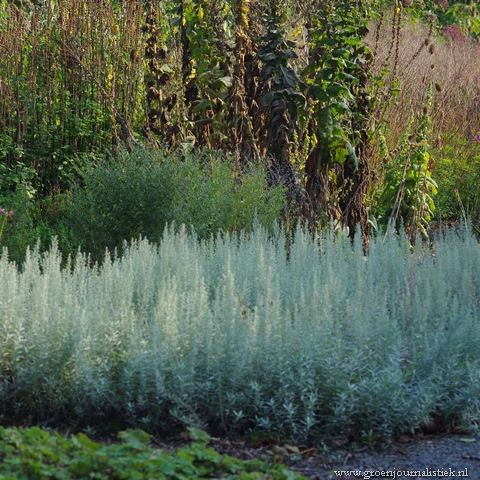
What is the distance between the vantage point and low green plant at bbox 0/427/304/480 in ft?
8.07

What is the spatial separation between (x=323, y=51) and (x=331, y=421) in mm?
4886

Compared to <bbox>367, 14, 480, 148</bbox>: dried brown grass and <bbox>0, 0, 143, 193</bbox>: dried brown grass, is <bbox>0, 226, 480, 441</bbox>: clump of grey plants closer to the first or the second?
<bbox>0, 0, 143, 193</bbox>: dried brown grass

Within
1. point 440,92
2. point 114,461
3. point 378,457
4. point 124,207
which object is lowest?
point 378,457

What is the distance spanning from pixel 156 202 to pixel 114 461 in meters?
3.55

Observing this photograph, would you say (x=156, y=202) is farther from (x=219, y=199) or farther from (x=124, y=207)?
(x=219, y=199)

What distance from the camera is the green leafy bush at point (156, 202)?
589 cm

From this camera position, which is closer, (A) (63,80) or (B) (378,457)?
(B) (378,457)

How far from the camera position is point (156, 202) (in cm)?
591

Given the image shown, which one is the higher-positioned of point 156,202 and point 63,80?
point 63,80

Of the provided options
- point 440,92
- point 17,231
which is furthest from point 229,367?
point 440,92

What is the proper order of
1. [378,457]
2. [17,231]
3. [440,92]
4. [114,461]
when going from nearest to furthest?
[114,461], [378,457], [17,231], [440,92]

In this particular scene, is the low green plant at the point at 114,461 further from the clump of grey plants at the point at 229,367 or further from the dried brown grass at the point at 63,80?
the dried brown grass at the point at 63,80

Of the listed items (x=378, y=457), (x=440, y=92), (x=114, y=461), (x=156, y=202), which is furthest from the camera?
(x=440, y=92)

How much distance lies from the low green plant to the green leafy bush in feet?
10.5
